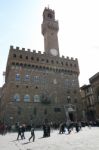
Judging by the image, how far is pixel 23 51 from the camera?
3884 centimetres

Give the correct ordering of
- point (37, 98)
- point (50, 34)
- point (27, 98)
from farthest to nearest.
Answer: point (50, 34), point (37, 98), point (27, 98)

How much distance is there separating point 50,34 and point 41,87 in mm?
15386

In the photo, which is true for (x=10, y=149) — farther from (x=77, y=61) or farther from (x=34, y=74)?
(x=77, y=61)

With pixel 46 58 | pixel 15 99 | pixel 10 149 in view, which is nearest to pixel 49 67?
pixel 46 58

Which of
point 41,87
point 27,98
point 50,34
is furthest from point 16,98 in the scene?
point 50,34

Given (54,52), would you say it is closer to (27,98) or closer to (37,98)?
(37,98)

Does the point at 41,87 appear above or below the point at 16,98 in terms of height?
above

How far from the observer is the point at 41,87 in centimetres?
3812

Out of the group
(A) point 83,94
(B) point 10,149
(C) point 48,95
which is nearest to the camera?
(B) point 10,149

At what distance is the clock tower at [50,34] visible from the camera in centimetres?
4415

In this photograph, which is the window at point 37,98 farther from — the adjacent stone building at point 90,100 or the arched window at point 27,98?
the adjacent stone building at point 90,100

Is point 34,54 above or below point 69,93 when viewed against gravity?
above

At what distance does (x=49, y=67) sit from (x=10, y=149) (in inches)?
1203

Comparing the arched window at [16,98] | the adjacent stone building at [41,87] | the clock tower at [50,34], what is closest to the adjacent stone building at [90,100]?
the adjacent stone building at [41,87]
